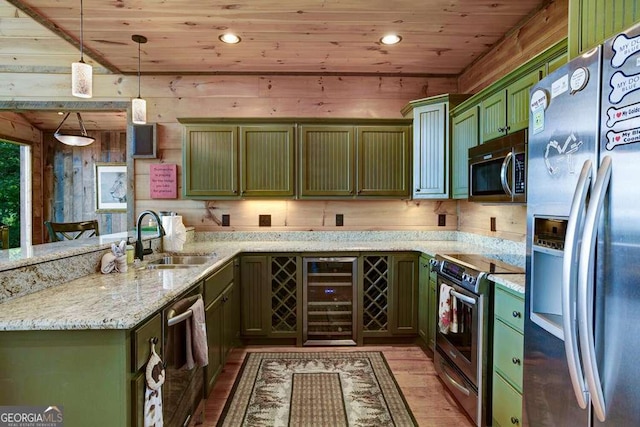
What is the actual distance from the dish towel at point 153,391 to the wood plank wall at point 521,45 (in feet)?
9.41

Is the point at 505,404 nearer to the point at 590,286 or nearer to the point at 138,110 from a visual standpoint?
the point at 590,286

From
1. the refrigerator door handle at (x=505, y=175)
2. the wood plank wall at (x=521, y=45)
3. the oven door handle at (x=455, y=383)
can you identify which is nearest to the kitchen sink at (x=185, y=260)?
the oven door handle at (x=455, y=383)

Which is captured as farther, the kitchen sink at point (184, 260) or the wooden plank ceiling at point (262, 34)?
the kitchen sink at point (184, 260)

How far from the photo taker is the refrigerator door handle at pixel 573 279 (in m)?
1.07

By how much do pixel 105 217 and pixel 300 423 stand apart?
5.74m

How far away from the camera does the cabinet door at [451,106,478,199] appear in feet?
9.27

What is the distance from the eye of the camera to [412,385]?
2.61 meters

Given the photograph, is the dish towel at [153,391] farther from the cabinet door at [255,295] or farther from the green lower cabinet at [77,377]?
the cabinet door at [255,295]

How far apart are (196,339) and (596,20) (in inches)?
85.1

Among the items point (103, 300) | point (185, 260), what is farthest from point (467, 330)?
point (185, 260)

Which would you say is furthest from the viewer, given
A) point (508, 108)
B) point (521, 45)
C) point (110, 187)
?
point (110, 187)

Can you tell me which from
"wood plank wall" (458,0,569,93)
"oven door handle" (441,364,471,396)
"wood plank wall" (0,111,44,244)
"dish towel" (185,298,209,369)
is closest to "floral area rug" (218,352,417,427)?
"oven door handle" (441,364,471,396)

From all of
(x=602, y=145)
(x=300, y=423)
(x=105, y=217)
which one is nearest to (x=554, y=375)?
(x=602, y=145)

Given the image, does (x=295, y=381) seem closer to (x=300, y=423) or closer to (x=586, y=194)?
(x=300, y=423)
